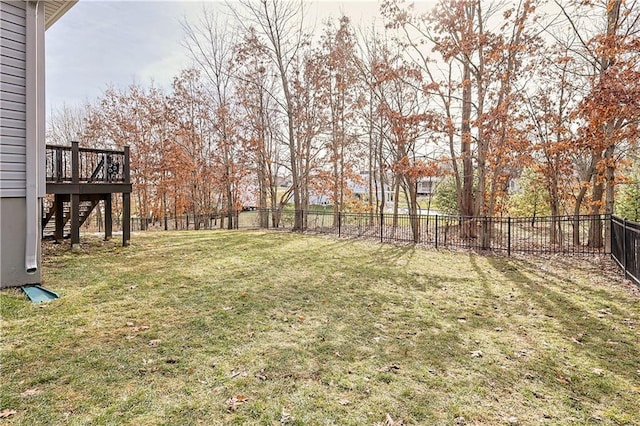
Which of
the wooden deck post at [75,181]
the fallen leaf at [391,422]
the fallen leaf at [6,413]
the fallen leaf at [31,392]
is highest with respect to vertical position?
the wooden deck post at [75,181]

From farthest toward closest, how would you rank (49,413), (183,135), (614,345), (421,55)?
(183,135) → (421,55) → (614,345) → (49,413)

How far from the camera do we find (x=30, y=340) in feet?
10.9

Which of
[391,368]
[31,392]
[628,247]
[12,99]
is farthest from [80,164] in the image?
[628,247]

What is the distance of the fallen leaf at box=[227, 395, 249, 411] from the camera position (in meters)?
2.46

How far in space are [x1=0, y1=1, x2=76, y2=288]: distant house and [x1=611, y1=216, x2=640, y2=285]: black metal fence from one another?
395 inches

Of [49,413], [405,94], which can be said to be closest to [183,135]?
[405,94]

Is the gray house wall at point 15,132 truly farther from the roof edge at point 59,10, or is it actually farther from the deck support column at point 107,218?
the deck support column at point 107,218

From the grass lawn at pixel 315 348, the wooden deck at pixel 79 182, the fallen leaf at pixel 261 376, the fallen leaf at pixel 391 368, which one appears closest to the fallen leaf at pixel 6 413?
the grass lawn at pixel 315 348

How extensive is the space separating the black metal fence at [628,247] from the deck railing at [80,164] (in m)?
11.0

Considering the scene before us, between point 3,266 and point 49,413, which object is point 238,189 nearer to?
point 3,266

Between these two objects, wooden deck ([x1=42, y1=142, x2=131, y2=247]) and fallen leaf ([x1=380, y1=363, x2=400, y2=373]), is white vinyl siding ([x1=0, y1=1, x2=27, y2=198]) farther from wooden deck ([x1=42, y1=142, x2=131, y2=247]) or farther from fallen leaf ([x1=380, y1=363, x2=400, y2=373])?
fallen leaf ([x1=380, y1=363, x2=400, y2=373])

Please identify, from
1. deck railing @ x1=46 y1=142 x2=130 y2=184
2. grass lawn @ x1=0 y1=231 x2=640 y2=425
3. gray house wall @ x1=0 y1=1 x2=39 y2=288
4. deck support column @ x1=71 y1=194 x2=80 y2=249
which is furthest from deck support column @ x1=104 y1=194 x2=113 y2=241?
gray house wall @ x1=0 y1=1 x2=39 y2=288

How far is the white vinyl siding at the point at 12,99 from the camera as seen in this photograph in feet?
15.7

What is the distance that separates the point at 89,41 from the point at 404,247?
1570 centimetres
